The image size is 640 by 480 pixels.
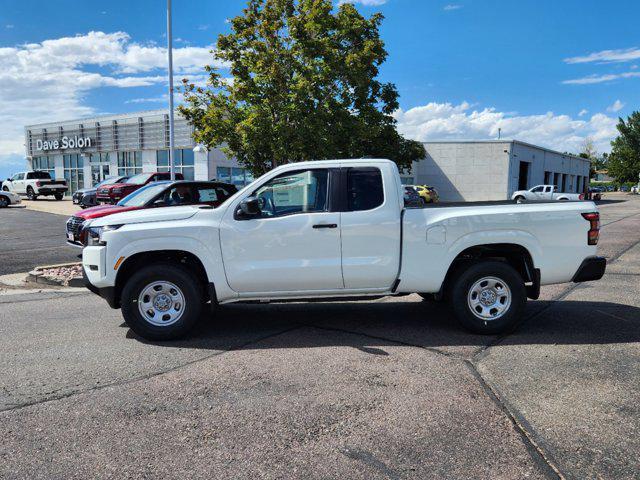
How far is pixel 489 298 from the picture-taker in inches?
227

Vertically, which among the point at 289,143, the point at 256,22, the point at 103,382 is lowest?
the point at 103,382

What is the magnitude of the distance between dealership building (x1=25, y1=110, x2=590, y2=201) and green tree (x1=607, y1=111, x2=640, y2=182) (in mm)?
48871

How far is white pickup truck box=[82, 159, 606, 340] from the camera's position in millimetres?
5547

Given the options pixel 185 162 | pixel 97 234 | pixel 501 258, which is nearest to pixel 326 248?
pixel 501 258

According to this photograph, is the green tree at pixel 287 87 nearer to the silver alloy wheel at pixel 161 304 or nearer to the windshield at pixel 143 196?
the windshield at pixel 143 196

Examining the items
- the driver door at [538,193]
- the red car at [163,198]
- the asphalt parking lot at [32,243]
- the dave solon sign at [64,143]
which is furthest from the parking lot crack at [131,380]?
the dave solon sign at [64,143]

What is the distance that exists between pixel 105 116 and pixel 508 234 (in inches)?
1650

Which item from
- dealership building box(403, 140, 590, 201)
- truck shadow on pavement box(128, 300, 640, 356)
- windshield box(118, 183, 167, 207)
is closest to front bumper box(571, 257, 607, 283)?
truck shadow on pavement box(128, 300, 640, 356)

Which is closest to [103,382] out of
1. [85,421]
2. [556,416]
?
[85,421]

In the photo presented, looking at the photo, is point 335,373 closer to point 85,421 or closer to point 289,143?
point 85,421

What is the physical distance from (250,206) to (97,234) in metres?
1.81

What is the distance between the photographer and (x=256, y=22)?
1939cm

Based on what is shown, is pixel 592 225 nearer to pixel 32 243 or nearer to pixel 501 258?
pixel 501 258

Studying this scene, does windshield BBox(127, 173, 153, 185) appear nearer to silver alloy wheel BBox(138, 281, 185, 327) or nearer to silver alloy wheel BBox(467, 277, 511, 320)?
silver alloy wheel BBox(138, 281, 185, 327)
